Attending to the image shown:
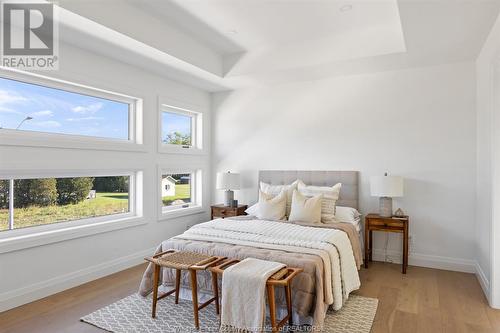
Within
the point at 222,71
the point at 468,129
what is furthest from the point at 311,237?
the point at 222,71

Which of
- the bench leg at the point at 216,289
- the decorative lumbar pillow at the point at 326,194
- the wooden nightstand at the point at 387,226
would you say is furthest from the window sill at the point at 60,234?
the wooden nightstand at the point at 387,226

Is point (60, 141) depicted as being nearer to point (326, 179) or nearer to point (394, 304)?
point (326, 179)

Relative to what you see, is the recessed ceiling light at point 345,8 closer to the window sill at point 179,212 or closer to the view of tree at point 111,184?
the view of tree at point 111,184

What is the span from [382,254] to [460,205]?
1138mm

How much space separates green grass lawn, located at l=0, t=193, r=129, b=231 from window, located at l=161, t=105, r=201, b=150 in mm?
1112

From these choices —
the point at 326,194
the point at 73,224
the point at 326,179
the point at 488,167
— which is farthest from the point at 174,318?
the point at 488,167

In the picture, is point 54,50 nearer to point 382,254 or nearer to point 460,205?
point 382,254

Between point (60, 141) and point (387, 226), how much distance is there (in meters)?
3.86

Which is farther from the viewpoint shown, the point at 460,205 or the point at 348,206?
the point at 348,206

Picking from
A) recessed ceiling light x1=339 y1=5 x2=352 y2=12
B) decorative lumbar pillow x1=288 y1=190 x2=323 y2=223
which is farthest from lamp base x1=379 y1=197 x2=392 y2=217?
recessed ceiling light x1=339 y1=5 x2=352 y2=12

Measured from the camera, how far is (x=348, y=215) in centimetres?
393

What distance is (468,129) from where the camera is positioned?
3795 mm

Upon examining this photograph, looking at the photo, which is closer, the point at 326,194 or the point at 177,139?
the point at 326,194

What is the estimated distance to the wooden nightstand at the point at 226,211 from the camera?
15.8ft
